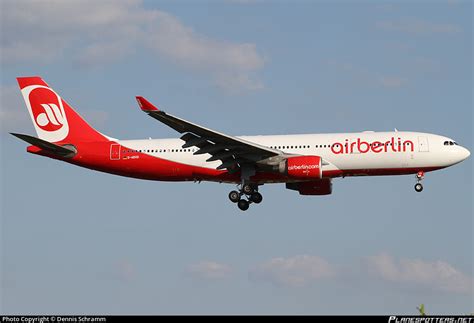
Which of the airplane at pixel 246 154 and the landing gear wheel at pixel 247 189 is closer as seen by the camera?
the airplane at pixel 246 154

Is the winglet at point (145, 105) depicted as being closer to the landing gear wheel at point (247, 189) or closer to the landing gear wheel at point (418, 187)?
the landing gear wheel at point (247, 189)

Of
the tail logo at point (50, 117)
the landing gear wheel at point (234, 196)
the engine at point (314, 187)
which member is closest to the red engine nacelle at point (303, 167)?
the landing gear wheel at point (234, 196)

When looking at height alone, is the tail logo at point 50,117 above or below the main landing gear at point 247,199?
above

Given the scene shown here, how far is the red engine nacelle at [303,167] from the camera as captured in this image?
43562 mm

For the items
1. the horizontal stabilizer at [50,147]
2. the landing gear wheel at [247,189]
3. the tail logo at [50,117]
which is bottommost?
the landing gear wheel at [247,189]

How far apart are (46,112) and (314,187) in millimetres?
16734

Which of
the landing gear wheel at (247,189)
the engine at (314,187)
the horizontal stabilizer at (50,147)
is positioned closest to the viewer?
the horizontal stabilizer at (50,147)

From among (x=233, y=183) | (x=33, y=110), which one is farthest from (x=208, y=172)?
(x=33, y=110)

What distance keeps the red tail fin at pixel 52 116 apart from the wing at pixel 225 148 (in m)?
7.26

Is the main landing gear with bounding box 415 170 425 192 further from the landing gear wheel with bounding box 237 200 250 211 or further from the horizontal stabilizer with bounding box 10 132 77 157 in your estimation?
the horizontal stabilizer with bounding box 10 132 77 157

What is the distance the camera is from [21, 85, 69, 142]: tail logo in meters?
49.5

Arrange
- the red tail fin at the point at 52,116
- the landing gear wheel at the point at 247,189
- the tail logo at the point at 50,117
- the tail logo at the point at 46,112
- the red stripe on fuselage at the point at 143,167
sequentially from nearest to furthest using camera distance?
the red stripe on fuselage at the point at 143,167 → the landing gear wheel at the point at 247,189 → the red tail fin at the point at 52,116 → the tail logo at the point at 46,112 → the tail logo at the point at 50,117

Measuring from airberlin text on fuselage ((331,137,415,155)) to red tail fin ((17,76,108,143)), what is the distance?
1393cm

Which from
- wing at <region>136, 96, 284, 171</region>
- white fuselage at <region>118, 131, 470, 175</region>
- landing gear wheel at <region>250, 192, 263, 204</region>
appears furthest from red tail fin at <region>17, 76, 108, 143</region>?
white fuselage at <region>118, 131, 470, 175</region>
